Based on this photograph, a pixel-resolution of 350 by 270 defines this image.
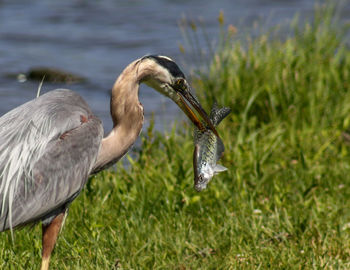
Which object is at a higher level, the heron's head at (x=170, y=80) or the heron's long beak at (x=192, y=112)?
the heron's head at (x=170, y=80)

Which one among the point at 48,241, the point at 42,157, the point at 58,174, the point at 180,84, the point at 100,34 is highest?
the point at 180,84

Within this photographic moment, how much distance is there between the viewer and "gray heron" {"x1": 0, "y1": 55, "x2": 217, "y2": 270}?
4055mm

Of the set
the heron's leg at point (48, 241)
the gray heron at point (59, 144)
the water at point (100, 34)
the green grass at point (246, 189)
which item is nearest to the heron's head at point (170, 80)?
the gray heron at point (59, 144)

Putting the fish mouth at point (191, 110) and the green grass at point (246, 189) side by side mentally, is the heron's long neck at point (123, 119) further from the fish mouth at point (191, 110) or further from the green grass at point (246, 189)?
the green grass at point (246, 189)

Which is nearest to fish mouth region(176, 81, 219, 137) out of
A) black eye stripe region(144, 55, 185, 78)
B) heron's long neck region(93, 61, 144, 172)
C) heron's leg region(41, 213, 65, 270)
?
black eye stripe region(144, 55, 185, 78)

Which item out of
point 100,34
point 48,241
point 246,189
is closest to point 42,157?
point 48,241

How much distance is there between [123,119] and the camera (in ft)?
14.3

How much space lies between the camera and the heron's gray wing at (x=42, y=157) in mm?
4039

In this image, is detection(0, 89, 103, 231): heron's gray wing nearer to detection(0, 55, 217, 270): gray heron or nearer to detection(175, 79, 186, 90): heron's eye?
detection(0, 55, 217, 270): gray heron

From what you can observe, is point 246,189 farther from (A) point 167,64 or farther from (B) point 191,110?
(A) point 167,64

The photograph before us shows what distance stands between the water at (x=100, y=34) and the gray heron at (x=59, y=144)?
149 inches

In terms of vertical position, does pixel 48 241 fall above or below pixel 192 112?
below

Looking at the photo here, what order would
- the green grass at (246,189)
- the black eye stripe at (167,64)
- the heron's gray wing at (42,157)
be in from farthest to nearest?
the green grass at (246,189)
the black eye stripe at (167,64)
the heron's gray wing at (42,157)

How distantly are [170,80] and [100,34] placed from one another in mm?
8871
